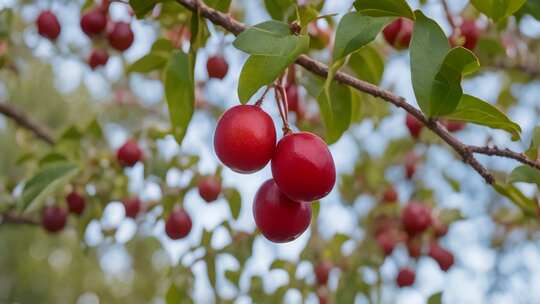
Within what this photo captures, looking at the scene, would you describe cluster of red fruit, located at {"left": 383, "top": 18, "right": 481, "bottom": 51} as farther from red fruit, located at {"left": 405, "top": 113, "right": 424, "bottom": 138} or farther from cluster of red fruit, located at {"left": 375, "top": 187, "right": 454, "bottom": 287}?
cluster of red fruit, located at {"left": 375, "top": 187, "right": 454, "bottom": 287}

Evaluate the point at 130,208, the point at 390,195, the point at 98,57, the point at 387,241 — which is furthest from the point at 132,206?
the point at 390,195

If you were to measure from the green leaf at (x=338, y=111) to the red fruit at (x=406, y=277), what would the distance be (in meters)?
1.11

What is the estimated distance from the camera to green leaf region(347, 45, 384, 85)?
157 centimetres

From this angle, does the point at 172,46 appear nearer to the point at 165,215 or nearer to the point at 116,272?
the point at 165,215

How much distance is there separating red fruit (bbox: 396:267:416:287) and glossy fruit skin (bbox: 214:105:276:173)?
4.71 feet

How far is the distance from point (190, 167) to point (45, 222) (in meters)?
0.51

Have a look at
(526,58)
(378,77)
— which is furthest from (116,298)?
(378,77)

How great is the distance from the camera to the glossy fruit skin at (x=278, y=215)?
1.12 metres

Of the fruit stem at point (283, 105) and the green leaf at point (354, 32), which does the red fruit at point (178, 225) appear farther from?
the green leaf at point (354, 32)

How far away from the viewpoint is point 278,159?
3.49 feet

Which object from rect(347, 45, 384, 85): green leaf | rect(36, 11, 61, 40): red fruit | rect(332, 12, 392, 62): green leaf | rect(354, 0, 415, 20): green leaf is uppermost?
rect(354, 0, 415, 20): green leaf

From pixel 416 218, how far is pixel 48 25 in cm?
141

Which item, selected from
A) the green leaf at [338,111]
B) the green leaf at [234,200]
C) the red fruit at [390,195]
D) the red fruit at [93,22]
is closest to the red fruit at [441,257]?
the red fruit at [390,195]

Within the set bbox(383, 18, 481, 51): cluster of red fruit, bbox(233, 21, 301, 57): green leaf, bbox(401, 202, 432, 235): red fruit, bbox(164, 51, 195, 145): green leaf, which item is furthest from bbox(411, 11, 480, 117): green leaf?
bbox(401, 202, 432, 235): red fruit
